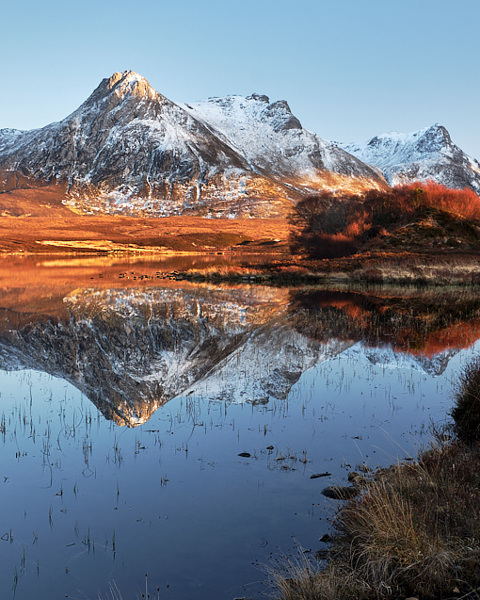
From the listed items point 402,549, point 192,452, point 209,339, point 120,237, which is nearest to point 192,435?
point 192,452

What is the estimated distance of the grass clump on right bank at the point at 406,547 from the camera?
5.70 metres

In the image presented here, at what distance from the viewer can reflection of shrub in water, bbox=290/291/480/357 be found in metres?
22.3

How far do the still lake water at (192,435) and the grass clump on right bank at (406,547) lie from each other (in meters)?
0.66

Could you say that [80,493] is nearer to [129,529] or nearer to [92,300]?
[129,529]

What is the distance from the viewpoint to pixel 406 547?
6.08m

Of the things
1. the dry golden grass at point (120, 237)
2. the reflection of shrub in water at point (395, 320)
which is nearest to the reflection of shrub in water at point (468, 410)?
the reflection of shrub in water at point (395, 320)

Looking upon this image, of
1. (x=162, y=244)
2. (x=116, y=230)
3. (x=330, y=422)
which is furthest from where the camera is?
(x=116, y=230)

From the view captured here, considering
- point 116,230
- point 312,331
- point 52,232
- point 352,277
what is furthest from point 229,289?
point 116,230

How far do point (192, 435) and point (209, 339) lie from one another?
11.8m

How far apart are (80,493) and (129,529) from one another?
1.48 meters

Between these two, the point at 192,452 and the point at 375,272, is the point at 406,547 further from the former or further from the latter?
the point at 375,272

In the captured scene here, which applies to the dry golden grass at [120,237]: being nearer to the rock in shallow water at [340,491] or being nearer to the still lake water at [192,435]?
the still lake water at [192,435]

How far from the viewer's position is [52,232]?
15000 centimetres

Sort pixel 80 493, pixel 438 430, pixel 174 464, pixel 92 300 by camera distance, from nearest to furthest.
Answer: pixel 80 493, pixel 174 464, pixel 438 430, pixel 92 300
